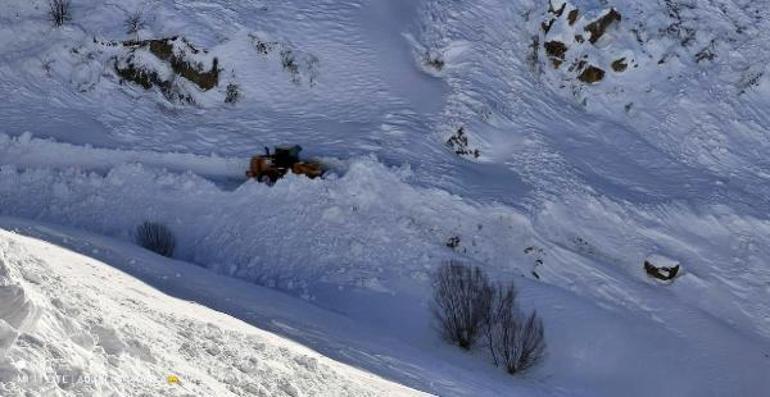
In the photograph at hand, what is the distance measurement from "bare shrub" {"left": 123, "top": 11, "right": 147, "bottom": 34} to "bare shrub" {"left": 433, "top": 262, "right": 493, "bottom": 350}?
1162cm

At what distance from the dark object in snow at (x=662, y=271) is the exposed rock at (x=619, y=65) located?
6.65m

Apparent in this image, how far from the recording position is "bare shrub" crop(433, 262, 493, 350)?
2070 centimetres

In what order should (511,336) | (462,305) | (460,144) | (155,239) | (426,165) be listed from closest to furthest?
1. (511,336)
2. (462,305)
3. (155,239)
4. (426,165)
5. (460,144)

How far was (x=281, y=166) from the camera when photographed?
24453mm

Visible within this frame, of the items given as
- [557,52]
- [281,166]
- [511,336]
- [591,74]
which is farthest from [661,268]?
[281,166]

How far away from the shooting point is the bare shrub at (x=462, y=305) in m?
20.7

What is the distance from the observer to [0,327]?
867 cm

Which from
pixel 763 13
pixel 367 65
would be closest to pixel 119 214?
pixel 367 65

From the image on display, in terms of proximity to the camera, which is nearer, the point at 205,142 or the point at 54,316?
the point at 54,316

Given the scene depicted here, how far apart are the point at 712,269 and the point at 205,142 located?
12359mm

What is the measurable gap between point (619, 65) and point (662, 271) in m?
6.97

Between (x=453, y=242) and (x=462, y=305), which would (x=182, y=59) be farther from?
(x=462, y=305)

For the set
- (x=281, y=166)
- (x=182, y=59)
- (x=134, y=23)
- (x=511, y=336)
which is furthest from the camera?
(x=134, y=23)

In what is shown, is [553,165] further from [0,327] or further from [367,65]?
[0,327]
